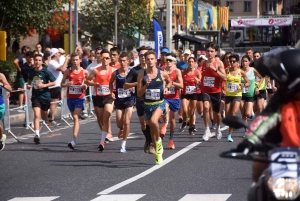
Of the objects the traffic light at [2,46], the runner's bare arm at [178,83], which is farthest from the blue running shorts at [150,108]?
the traffic light at [2,46]

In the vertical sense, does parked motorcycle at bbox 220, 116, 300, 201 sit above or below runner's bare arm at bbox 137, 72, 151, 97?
below

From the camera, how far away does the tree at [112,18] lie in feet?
147

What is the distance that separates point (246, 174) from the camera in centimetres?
1277

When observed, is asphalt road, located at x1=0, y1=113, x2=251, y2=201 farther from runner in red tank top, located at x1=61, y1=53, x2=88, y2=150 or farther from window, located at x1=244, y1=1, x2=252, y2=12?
window, located at x1=244, y1=1, x2=252, y2=12

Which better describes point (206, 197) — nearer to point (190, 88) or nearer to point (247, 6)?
point (190, 88)

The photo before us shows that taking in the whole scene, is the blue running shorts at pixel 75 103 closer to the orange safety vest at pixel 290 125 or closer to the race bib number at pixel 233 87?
the race bib number at pixel 233 87

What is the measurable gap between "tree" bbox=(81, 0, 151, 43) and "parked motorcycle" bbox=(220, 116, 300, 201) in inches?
1548

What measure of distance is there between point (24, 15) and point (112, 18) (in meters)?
13.7

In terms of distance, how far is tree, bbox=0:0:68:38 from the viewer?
32344 mm

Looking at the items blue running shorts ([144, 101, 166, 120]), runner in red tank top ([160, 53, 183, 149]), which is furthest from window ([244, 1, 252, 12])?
blue running shorts ([144, 101, 166, 120])

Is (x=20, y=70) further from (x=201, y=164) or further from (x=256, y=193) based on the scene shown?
(x=256, y=193)

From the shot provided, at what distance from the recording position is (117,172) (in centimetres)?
1319

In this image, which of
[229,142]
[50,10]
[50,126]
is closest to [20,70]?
[50,126]

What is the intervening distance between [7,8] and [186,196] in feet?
74.7
